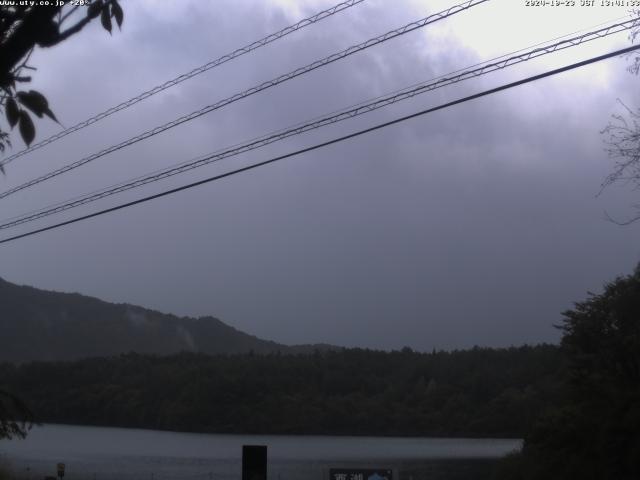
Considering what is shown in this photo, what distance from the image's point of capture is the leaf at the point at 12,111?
3930 mm

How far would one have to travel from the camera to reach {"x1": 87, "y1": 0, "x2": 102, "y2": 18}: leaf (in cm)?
399

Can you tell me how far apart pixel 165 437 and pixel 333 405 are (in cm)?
2156

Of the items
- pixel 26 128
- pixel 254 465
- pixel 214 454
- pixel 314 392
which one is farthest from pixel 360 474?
pixel 314 392

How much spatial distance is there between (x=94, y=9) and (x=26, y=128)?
64cm

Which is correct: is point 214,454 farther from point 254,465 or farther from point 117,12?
point 117,12

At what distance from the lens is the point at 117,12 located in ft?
13.4

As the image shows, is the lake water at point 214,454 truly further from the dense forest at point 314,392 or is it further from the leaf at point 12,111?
the leaf at point 12,111

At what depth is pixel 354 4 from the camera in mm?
13211

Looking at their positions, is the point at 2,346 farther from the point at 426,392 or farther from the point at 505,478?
the point at 505,478

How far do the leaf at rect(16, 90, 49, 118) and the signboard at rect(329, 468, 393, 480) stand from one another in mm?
12325

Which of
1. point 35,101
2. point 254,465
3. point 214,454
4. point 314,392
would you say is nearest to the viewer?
point 35,101

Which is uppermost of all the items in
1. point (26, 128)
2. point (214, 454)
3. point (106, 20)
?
point (214, 454)

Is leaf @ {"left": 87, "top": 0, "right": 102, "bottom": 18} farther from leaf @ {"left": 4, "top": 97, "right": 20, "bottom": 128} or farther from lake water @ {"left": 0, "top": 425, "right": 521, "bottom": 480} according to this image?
Result: lake water @ {"left": 0, "top": 425, "right": 521, "bottom": 480}

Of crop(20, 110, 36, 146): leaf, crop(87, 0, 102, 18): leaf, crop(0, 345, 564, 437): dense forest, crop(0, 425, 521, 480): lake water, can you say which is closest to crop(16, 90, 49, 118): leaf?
crop(20, 110, 36, 146): leaf
